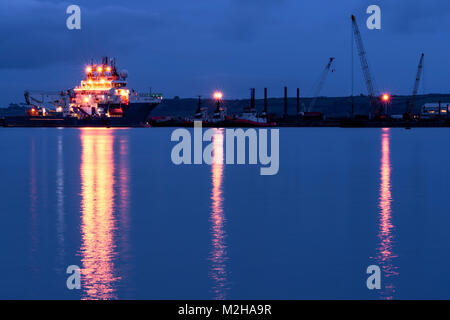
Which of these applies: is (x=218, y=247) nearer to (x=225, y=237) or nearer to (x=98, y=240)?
(x=225, y=237)

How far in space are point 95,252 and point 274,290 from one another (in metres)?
5.84

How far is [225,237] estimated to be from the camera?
19.1 m

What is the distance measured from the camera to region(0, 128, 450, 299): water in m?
13.8

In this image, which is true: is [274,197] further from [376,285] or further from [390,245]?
[376,285]

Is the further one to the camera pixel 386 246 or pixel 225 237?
pixel 225 237

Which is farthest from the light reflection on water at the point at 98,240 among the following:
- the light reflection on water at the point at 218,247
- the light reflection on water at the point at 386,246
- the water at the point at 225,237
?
the light reflection on water at the point at 386,246

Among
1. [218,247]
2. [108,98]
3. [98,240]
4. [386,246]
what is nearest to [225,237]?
[218,247]

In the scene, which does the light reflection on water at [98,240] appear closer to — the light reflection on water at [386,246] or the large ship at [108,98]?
the light reflection on water at [386,246]

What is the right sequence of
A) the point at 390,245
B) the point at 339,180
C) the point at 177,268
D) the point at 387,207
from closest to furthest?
the point at 177,268, the point at 390,245, the point at 387,207, the point at 339,180

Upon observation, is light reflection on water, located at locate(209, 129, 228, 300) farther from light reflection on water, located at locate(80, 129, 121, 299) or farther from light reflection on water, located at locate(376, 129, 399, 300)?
light reflection on water, located at locate(376, 129, 399, 300)

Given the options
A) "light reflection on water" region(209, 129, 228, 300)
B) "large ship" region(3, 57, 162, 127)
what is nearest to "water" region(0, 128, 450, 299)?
"light reflection on water" region(209, 129, 228, 300)
